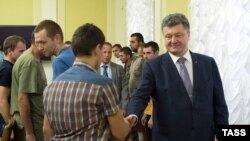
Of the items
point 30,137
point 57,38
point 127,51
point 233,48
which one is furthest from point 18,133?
point 127,51

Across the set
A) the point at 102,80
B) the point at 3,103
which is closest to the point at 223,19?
the point at 102,80

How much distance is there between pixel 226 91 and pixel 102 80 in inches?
57.4

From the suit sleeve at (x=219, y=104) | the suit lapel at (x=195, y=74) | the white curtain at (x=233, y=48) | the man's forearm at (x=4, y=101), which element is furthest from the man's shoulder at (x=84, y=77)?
the man's forearm at (x=4, y=101)

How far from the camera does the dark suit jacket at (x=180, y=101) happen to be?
2443mm

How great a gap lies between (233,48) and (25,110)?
1.56 meters

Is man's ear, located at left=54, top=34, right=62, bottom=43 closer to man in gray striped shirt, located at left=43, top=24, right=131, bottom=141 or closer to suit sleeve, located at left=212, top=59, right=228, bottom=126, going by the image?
man in gray striped shirt, located at left=43, top=24, right=131, bottom=141

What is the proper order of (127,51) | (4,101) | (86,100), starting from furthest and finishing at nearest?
(127,51) → (4,101) → (86,100)

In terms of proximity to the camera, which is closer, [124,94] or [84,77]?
[84,77]

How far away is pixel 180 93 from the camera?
246 centimetres

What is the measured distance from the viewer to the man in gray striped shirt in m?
1.96

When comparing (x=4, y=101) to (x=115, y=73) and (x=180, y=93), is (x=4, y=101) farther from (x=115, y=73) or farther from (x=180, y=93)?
(x=115, y=73)

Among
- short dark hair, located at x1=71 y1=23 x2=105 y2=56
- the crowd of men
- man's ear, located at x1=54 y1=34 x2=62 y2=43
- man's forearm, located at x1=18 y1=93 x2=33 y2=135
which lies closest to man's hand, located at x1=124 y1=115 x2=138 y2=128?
the crowd of men

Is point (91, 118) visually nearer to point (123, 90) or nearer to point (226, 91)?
point (226, 91)

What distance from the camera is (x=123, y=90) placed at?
5.57m
